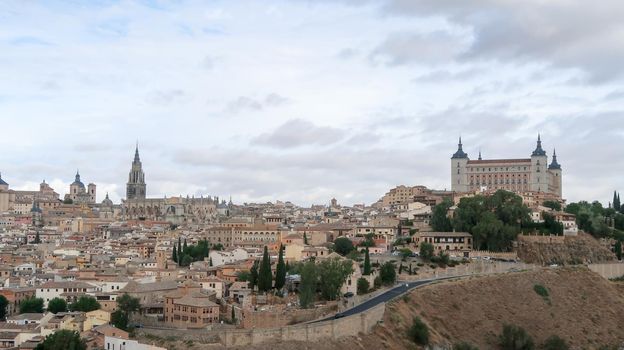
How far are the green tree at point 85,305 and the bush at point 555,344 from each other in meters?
28.4

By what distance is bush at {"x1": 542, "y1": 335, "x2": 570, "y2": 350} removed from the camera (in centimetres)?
5694

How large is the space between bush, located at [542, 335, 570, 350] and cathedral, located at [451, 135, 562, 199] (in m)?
67.9

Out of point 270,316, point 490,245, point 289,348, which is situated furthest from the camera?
point 490,245

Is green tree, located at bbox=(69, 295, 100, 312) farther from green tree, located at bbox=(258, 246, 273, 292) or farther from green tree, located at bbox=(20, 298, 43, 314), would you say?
green tree, located at bbox=(258, 246, 273, 292)

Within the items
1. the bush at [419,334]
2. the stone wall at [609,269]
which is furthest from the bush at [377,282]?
the stone wall at [609,269]

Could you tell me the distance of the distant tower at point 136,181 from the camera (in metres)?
173

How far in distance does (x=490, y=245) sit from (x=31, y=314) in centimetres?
4098

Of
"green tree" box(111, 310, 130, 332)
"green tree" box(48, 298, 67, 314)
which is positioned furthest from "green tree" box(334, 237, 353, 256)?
"green tree" box(111, 310, 130, 332)

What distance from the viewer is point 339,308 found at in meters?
52.9

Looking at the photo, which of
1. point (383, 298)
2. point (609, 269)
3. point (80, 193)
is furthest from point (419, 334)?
point (80, 193)

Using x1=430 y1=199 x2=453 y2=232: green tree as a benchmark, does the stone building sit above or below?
above

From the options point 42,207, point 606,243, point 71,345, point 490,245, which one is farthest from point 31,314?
point 42,207

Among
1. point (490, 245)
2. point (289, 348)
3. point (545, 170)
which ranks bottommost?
point (289, 348)

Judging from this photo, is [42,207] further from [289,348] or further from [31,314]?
[289,348]
